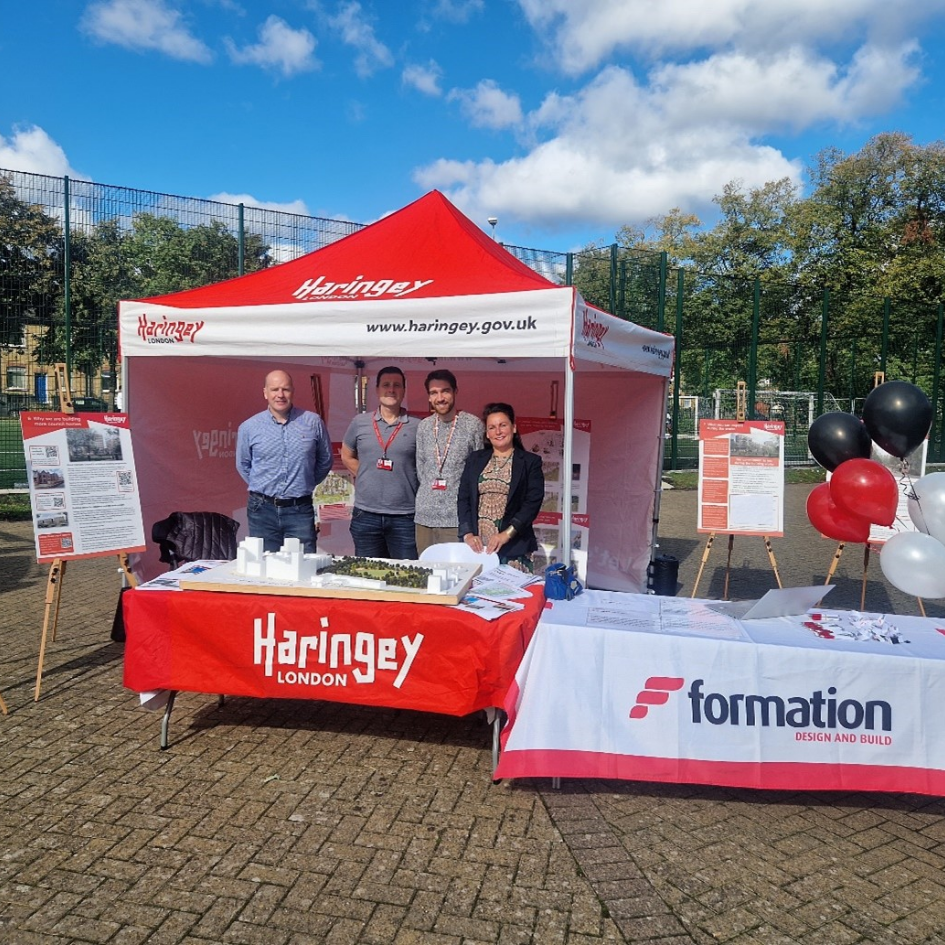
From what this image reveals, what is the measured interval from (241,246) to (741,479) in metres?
7.47

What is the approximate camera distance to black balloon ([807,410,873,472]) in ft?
15.9

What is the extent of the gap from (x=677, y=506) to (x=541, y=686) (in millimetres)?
9631

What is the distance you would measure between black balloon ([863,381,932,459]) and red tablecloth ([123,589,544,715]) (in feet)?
7.93

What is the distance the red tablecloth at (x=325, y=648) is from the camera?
304cm

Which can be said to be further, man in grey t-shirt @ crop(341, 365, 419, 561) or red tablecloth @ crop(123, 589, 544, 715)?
man in grey t-shirt @ crop(341, 365, 419, 561)

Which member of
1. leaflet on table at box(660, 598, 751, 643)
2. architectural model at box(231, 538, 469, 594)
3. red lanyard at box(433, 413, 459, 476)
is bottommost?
leaflet on table at box(660, 598, 751, 643)

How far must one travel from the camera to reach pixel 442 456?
4391 mm

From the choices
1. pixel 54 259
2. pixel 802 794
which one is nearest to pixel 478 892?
pixel 802 794

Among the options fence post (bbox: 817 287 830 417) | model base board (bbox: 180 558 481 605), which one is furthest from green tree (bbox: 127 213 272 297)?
fence post (bbox: 817 287 830 417)

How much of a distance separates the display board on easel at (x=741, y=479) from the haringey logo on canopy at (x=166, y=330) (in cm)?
367

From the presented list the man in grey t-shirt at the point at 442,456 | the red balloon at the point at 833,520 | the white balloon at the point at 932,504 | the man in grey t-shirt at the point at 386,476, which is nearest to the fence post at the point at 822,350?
the red balloon at the point at 833,520

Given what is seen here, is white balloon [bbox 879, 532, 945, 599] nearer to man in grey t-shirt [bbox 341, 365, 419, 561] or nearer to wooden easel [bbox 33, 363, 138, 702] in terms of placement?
man in grey t-shirt [bbox 341, 365, 419, 561]

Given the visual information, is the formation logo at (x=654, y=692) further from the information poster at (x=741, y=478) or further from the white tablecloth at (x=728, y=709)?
the information poster at (x=741, y=478)

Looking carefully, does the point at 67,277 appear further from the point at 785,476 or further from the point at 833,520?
the point at 785,476
